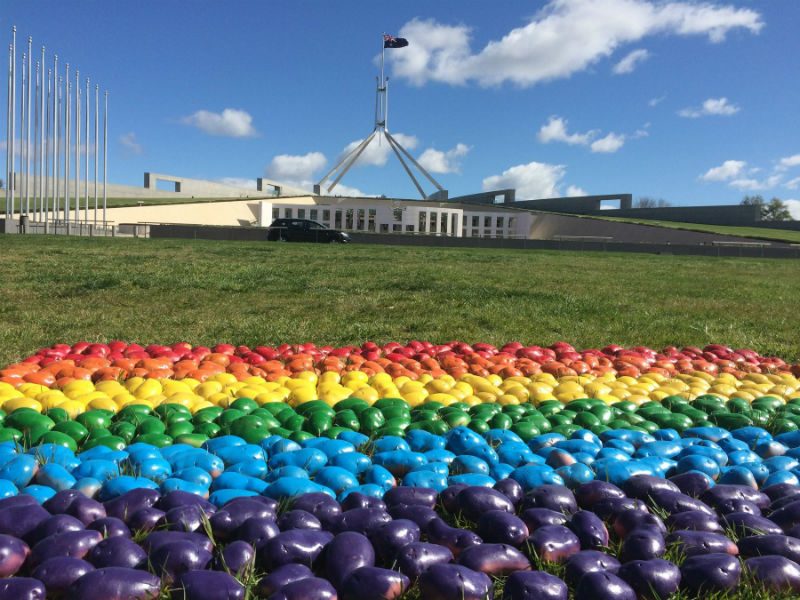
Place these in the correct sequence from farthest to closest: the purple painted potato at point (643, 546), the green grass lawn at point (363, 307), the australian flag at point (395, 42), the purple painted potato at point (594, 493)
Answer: the australian flag at point (395, 42) → the green grass lawn at point (363, 307) → the purple painted potato at point (594, 493) → the purple painted potato at point (643, 546)

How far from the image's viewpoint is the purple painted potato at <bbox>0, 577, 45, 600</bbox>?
1496 millimetres

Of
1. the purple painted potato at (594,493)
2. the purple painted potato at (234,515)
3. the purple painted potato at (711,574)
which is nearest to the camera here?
the purple painted potato at (711,574)

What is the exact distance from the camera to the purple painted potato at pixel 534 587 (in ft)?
5.01

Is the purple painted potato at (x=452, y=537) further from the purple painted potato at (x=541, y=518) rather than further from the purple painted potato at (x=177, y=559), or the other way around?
the purple painted potato at (x=177, y=559)

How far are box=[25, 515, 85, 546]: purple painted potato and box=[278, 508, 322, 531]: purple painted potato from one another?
565 millimetres

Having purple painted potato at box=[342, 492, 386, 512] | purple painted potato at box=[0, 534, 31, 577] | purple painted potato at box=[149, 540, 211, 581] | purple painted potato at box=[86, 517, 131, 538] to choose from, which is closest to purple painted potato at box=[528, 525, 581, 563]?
purple painted potato at box=[342, 492, 386, 512]

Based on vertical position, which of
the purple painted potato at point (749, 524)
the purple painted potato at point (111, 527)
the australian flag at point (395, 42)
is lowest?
the purple painted potato at point (111, 527)

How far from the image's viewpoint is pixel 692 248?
27359 millimetres

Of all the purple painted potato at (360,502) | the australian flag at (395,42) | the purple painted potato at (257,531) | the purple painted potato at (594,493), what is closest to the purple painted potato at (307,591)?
the purple painted potato at (257,531)

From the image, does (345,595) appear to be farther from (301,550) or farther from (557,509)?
(557,509)

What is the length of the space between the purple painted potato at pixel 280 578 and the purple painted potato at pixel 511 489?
2.56 feet

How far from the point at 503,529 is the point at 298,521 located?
594 mm

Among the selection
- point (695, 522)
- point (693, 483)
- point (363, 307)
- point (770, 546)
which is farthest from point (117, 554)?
point (363, 307)

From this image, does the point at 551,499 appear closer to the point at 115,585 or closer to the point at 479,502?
the point at 479,502
